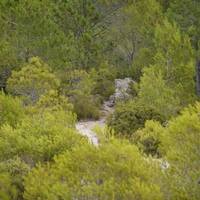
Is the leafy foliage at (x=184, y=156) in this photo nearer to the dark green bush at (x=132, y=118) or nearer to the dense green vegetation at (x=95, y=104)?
the dense green vegetation at (x=95, y=104)

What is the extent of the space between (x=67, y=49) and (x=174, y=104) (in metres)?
6.23

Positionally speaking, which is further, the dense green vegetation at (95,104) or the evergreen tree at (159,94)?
the evergreen tree at (159,94)

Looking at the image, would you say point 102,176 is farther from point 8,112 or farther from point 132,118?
point 132,118

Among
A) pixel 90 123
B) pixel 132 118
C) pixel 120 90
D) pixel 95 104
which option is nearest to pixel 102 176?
pixel 132 118

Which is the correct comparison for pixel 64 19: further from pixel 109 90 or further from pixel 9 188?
pixel 9 188

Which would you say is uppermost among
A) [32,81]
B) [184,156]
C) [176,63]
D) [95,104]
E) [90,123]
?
[184,156]

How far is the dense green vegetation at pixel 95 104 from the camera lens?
22.1 ft

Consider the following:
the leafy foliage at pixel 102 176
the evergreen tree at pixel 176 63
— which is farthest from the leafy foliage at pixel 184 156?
the evergreen tree at pixel 176 63

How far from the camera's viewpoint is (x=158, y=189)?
626 centimetres

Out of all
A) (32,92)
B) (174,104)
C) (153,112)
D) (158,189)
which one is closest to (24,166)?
(158,189)

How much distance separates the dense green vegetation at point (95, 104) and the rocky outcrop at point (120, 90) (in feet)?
2.39

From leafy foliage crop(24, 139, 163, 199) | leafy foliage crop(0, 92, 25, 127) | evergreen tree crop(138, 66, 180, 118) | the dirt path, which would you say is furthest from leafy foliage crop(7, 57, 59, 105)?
leafy foliage crop(24, 139, 163, 199)

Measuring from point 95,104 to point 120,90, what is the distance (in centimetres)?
236

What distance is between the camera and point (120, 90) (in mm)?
21469
